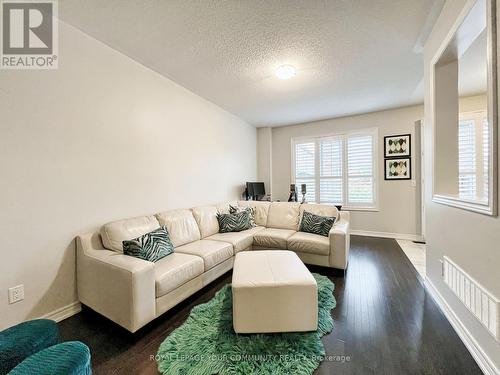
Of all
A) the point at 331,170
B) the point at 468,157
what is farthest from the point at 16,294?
the point at 468,157

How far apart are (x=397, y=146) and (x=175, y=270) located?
15.3 feet

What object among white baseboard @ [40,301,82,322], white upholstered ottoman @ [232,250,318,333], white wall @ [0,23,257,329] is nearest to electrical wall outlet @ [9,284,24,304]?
white wall @ [0,23,257,329]

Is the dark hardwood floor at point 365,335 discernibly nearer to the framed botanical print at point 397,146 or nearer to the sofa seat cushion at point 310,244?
the sofa seat cushion at point 310,244

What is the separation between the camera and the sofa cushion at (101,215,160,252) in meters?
2.06

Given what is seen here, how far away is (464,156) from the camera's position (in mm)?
3785

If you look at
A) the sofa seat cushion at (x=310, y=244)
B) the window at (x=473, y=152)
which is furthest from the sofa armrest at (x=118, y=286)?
the window at (x=473, y=152)

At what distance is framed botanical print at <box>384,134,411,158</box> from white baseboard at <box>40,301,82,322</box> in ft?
17.5

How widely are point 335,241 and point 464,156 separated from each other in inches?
122

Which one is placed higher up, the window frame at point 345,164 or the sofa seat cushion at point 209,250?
the window frame at point 345,164

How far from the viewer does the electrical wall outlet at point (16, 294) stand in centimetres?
167

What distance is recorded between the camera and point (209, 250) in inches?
96.3

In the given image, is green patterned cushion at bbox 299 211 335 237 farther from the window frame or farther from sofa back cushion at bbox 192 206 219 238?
the window frame

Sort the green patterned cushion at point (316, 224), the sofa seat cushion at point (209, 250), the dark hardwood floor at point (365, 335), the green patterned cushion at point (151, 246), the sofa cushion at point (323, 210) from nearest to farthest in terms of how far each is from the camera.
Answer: the dark hardwood floor at point (365, 335) < the green patterned cushion at point (151, 246) < the sofa seat cushion at point (209, 250) < the green patterned cushion at point (316, 224) < the sofa cushion at point (323, 210)

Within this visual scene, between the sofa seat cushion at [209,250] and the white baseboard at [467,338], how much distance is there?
211cm
